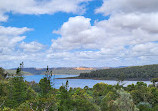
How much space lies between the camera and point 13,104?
60406mm

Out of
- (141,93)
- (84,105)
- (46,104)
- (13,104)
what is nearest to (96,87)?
(141,93)

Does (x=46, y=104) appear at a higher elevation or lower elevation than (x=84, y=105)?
higher

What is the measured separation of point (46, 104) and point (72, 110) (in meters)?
15.6

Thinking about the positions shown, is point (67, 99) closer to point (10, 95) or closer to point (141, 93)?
point (10, 95)

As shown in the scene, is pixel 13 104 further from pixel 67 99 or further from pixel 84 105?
pixel 84 105

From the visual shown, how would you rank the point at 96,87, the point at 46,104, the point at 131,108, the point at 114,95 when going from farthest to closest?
the point at 96,87, the point at 114,95, the point at 46,104, the point at 131,108

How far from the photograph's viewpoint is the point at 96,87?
136500mm

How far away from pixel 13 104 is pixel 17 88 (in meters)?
6.20

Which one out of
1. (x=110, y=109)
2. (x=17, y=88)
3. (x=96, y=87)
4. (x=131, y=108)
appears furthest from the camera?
(x=96, y=87)

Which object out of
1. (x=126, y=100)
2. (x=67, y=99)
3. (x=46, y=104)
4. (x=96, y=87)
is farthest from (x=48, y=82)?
(x=96, y=87)

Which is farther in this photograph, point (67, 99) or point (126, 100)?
point (67, 99)

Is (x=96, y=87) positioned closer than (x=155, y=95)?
No

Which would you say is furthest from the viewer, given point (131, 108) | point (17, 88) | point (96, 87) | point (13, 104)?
point (96, 87)

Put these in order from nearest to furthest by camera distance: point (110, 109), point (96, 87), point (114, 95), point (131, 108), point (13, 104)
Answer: point (131, 108)
point (110, 109)
point (13, 104)
point (114, 95)
point (96, 87)
